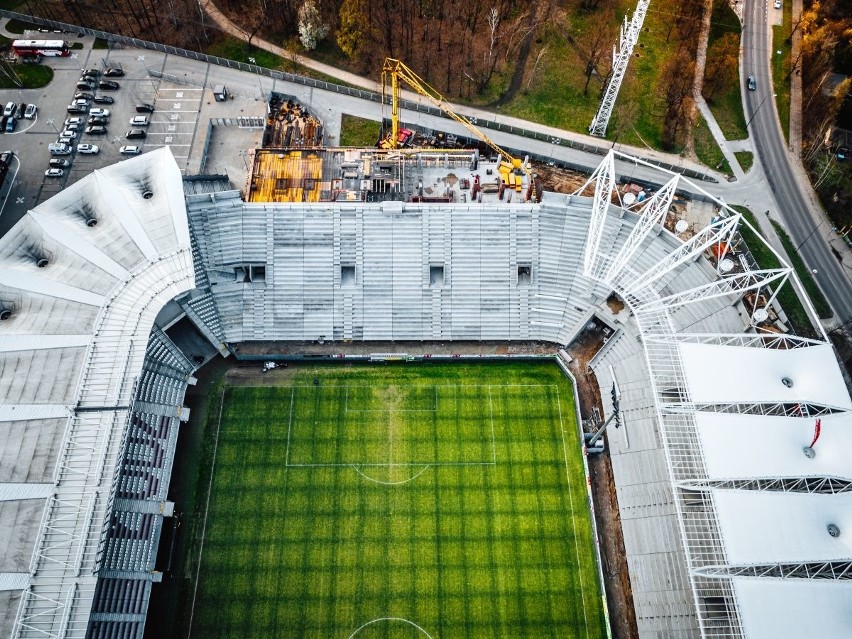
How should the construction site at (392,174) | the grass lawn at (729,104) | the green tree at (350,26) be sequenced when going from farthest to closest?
the green tree at (350,26), the grass lawn at (729,104), the construction site at (392,174)

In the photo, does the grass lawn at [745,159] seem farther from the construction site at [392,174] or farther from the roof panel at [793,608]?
the roof panel at [793,608]

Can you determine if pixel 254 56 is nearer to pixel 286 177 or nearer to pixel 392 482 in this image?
pixel 286 177

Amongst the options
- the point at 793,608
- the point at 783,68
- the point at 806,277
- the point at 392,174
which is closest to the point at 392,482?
the point at 793,608

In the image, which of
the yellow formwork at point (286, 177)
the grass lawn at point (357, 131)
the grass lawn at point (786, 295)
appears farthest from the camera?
the grass lawn at point (357, 131)

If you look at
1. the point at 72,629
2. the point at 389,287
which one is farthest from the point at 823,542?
the point at 72,629

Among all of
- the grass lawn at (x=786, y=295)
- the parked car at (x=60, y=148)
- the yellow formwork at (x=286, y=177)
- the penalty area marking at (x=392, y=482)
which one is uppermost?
the parked car at (x=60, y=148)

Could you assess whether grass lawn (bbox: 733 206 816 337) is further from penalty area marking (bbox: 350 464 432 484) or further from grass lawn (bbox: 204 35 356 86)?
grass lawn (bbox: 204 35 356 86)

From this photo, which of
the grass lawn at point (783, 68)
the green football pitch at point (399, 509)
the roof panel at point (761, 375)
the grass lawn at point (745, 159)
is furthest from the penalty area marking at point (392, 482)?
the grass lawn at point (783, 68)
